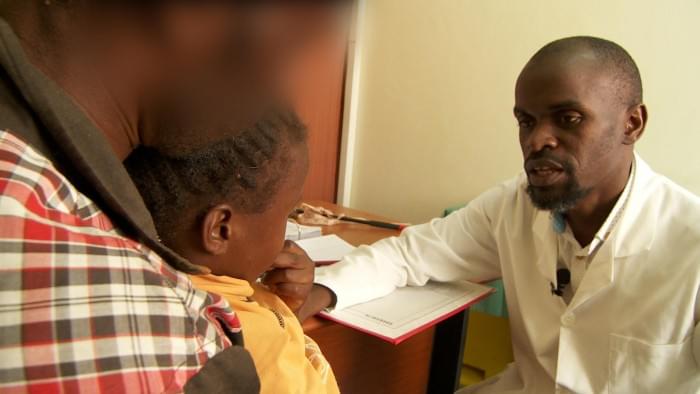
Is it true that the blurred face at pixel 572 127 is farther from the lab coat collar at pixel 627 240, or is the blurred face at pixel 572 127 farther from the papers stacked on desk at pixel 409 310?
the papers stacked on desk at pixel 409 310

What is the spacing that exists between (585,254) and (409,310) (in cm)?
39

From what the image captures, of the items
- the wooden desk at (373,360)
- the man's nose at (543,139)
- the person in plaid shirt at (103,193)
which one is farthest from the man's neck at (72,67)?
the man's nose at (543,139)

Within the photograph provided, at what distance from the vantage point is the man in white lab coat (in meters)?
0.96

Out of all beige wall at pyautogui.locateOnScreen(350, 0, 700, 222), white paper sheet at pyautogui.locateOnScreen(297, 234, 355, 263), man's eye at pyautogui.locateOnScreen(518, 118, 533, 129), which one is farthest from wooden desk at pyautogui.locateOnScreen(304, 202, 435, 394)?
beige wall at pyautogui.locateOnScreen(350, 0, 700, 222)

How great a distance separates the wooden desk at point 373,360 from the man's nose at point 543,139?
0.53m

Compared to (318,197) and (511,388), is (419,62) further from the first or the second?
(511,388)

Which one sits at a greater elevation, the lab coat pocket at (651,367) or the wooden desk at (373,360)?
the lab coat pocket at (651,367)

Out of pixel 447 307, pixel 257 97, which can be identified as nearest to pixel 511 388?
pixel 447 307

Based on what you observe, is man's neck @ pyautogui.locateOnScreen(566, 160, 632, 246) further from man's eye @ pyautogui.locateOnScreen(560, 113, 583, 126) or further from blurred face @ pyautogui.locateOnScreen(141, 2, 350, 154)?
blurred face @ pyautogui.locateOnScreen(141, 2, 350, 154)

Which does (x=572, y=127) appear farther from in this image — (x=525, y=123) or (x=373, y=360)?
(x=373, y=360)

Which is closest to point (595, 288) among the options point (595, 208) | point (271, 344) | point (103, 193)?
point (595, 208)

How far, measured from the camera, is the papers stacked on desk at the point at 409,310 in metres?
0.93

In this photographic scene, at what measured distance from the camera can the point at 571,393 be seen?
102 centimetres

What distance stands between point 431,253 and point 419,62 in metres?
1.25
